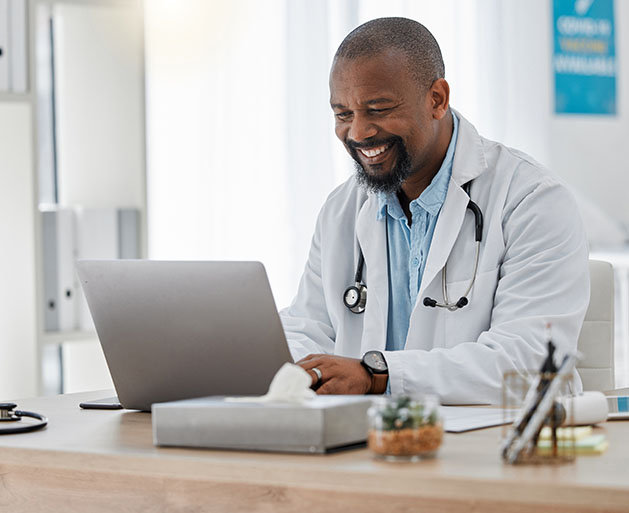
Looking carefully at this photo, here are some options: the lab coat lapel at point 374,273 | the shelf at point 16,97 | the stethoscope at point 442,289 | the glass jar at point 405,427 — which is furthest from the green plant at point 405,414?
the shelf at point 16,97

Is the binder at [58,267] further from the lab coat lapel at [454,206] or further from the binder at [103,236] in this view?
the lab coat lapel at [454,206]

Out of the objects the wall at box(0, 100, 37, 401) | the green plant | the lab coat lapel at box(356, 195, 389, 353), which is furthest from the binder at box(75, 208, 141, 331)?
the green plant

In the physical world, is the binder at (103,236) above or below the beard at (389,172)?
below

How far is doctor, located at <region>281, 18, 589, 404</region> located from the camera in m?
1.70

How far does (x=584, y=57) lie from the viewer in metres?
4.20

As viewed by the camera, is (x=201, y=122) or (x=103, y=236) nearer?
(x=103, y=236)

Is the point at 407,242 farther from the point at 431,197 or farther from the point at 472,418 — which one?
the point at 472,418

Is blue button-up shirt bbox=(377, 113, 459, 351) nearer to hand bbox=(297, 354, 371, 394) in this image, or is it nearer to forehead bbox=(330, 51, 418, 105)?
forehead bbox=(330, 51, 418, 105)

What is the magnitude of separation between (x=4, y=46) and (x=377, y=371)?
6.29 feet

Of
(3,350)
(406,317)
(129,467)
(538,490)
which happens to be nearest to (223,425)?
(129,467)

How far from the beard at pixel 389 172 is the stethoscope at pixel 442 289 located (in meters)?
0.13

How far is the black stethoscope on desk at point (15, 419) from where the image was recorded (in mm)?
1376

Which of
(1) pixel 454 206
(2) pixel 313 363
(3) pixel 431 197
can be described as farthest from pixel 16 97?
(2) pixel 313 363

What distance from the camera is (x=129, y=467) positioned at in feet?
3.85
